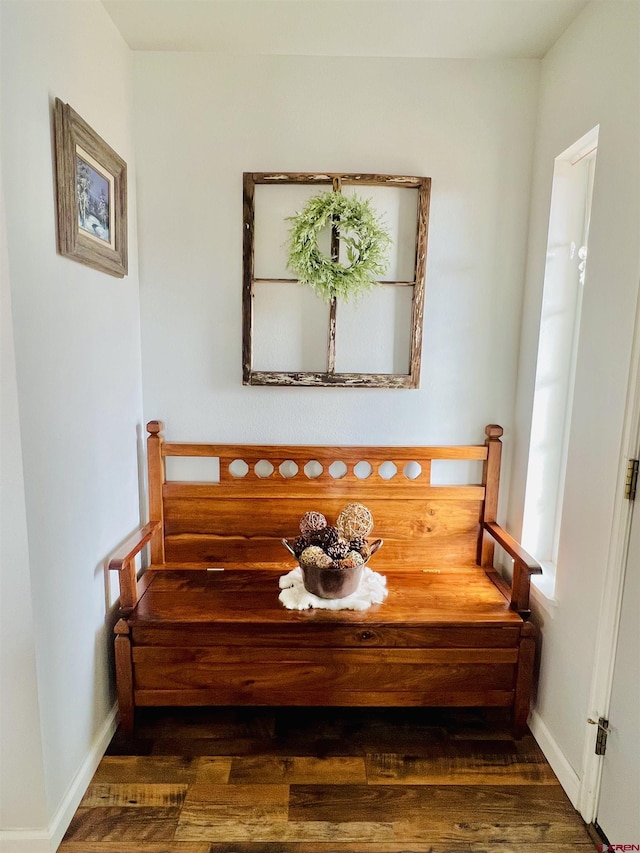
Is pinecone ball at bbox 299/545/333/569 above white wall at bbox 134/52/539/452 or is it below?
below

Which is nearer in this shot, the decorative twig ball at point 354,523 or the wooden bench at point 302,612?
the wooden bench at point 302,612

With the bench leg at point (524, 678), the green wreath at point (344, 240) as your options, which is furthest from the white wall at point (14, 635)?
the bench leg at point (524, 678)

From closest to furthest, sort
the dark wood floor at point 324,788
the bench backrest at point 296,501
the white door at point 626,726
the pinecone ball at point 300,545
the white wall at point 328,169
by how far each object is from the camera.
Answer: the white door at point 626,726 < the dark wood floor at point 324,788 < the pinecone ball at point 300,545 < the white wall at point 328,169 < the bench backrest at point 296,501

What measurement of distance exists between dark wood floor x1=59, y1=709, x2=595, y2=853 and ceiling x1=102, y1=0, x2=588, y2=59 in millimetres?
2397

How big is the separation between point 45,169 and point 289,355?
3.23 feet

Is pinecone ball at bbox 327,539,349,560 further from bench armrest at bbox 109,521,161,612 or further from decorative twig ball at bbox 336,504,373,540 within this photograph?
bench armrest at bbox 109,521,161,612

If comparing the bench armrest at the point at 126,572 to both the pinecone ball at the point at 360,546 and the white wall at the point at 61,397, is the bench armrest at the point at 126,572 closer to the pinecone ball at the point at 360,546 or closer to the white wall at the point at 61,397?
the white wall at the point at 61,397

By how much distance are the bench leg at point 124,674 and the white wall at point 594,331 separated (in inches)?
55.4

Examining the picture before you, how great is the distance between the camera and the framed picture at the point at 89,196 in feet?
4.29

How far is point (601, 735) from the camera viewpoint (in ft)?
4.53

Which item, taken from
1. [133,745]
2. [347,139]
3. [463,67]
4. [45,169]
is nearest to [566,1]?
[463,67]

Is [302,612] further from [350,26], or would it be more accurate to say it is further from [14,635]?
[350,26]

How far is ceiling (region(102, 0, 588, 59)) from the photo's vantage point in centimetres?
155

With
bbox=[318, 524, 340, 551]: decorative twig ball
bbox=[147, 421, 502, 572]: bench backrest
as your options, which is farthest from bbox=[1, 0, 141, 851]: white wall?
bbox=[318, 524, 340, 551]: decorative twig ball
